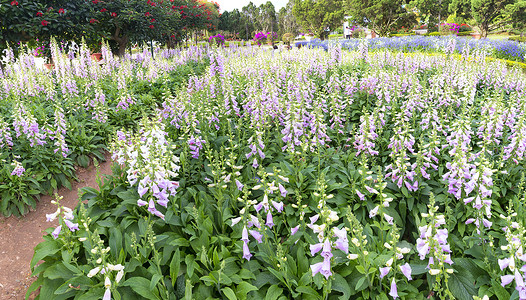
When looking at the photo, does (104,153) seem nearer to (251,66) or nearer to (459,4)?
(251,66)

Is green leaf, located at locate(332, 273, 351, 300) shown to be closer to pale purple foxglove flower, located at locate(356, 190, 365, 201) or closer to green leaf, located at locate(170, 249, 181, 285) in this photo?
pale purple foxglove flower, located at locate(356, 190, 365, 201)

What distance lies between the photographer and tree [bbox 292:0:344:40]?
56.9 metres

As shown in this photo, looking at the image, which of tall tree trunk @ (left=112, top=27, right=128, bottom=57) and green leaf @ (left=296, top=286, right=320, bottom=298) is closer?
green leaf @ (left=296, top=286, right=320, bottom=298)

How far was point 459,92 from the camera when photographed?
8.41m

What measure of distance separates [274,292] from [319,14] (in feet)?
204

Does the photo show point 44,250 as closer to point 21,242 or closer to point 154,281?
point 154,281

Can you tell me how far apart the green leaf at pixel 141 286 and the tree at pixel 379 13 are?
44.1m

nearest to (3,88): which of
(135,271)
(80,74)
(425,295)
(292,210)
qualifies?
(80,74)

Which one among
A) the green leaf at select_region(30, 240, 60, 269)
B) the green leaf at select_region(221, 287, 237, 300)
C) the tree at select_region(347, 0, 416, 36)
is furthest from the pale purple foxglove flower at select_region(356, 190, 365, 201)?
the tree at select_region(347, 0, 416, 36)

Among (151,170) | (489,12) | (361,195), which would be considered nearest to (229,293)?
(151,170)

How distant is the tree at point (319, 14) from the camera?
56906 mm

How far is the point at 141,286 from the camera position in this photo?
3.27m

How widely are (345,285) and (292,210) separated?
138 cm

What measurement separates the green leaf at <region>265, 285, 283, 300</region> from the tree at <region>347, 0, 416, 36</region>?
Answer: 143ft
